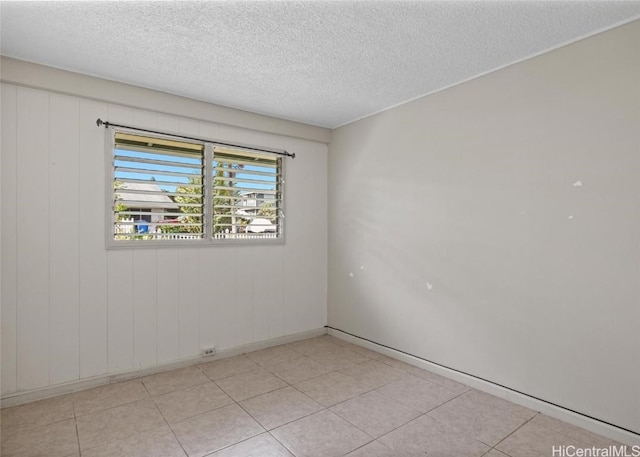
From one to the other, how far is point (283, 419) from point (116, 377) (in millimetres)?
1524

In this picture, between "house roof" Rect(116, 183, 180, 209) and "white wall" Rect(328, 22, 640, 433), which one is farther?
"house roof" Rect(116, 183, 180, 209)

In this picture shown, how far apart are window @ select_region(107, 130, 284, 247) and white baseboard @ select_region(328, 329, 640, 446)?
1.83m

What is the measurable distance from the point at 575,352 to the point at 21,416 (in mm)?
3672

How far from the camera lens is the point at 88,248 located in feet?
9.12

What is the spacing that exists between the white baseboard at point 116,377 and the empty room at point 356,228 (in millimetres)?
18

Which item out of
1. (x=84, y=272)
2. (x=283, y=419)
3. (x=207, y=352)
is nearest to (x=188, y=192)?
(x=84, y=272)

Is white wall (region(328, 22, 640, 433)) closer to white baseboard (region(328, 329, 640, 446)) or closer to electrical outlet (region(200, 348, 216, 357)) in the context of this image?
white baseboard (region(328, 329, 640, 446))

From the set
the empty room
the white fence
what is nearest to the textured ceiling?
the empty room

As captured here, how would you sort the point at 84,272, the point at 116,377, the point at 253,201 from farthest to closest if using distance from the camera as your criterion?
the point at 253,201 < the point at 116,377 < the point at 84,272

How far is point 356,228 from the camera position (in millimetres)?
3891

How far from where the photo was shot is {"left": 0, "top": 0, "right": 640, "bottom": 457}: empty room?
2045 millimetres

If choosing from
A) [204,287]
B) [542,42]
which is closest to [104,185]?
[204,287]
